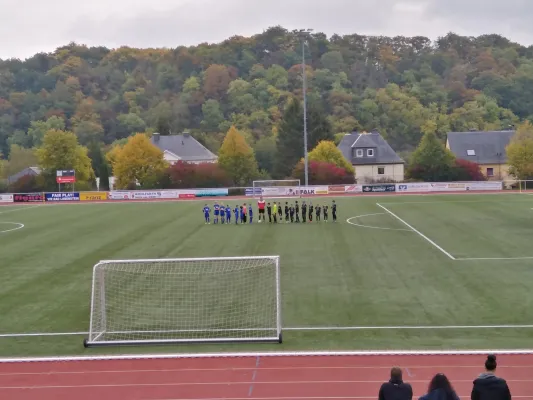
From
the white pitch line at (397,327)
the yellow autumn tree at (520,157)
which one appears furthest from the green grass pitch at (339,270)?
the yellow autumn tree at (520,157)

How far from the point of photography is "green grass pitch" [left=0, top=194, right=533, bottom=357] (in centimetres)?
1652

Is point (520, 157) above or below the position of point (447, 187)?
above

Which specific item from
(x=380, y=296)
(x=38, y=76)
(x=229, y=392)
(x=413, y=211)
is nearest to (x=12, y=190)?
(x=413, y=211)

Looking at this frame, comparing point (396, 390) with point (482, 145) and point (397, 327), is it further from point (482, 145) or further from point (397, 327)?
point (482, 145)

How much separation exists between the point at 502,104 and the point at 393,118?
22832 millimetres

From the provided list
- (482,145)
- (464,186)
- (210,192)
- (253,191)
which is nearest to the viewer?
(253,191)

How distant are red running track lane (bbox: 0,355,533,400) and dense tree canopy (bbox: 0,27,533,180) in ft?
265

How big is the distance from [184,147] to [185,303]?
84.3 meters

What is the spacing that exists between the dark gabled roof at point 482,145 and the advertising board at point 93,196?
1798 inches

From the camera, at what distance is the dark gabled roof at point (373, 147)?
291 feet

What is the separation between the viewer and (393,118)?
122 m

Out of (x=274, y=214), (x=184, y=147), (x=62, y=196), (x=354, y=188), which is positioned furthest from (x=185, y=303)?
(x=184, y=147)

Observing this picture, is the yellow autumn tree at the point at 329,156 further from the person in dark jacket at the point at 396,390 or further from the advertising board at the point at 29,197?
the person in dark jacket at the point at 396,390

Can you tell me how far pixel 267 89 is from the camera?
131 meters
